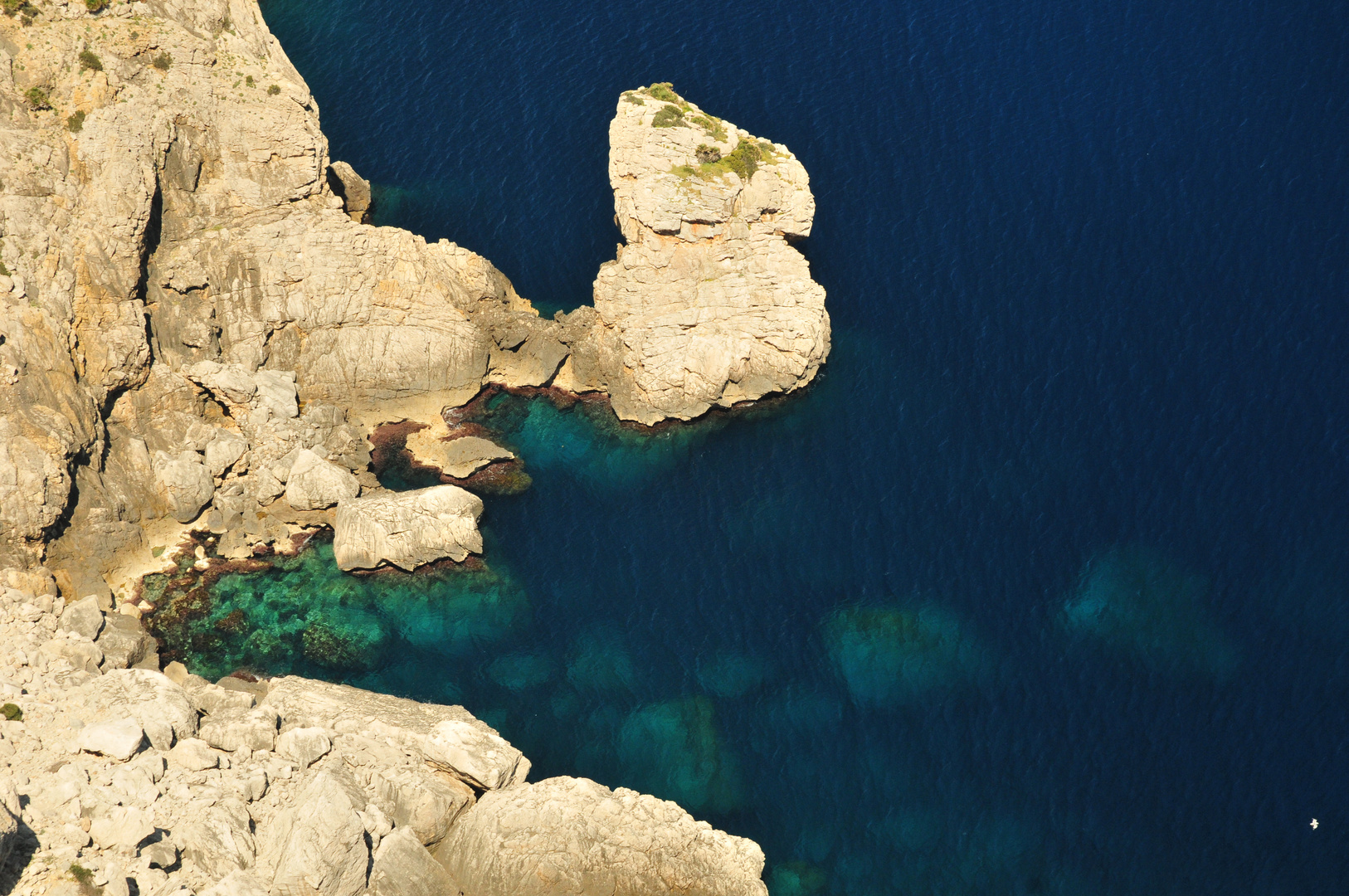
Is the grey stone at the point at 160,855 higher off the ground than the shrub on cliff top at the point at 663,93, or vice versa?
the shrub on cliff top at the point at 663,93

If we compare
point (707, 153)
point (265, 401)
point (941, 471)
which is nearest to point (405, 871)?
point (265, 401)

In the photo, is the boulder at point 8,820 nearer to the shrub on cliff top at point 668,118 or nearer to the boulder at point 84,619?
the boulder at point 84,619

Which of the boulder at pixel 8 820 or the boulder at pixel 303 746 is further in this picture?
the boulder at pixel 303 746

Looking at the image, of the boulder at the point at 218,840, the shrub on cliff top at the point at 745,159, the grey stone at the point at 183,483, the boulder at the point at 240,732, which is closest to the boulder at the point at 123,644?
the boulder at the point at 240,732

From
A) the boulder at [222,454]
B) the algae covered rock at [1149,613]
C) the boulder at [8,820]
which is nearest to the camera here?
the boulder at [8,820]

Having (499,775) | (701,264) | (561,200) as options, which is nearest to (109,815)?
(499,775)

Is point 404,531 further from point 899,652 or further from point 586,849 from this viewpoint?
point 899,652

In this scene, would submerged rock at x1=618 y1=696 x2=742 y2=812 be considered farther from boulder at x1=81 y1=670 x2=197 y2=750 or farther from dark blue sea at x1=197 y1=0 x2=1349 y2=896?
boulder at x1=81 y1=670 x2=197 y2=750

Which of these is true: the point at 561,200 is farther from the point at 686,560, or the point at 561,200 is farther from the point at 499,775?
the point at 499,775
